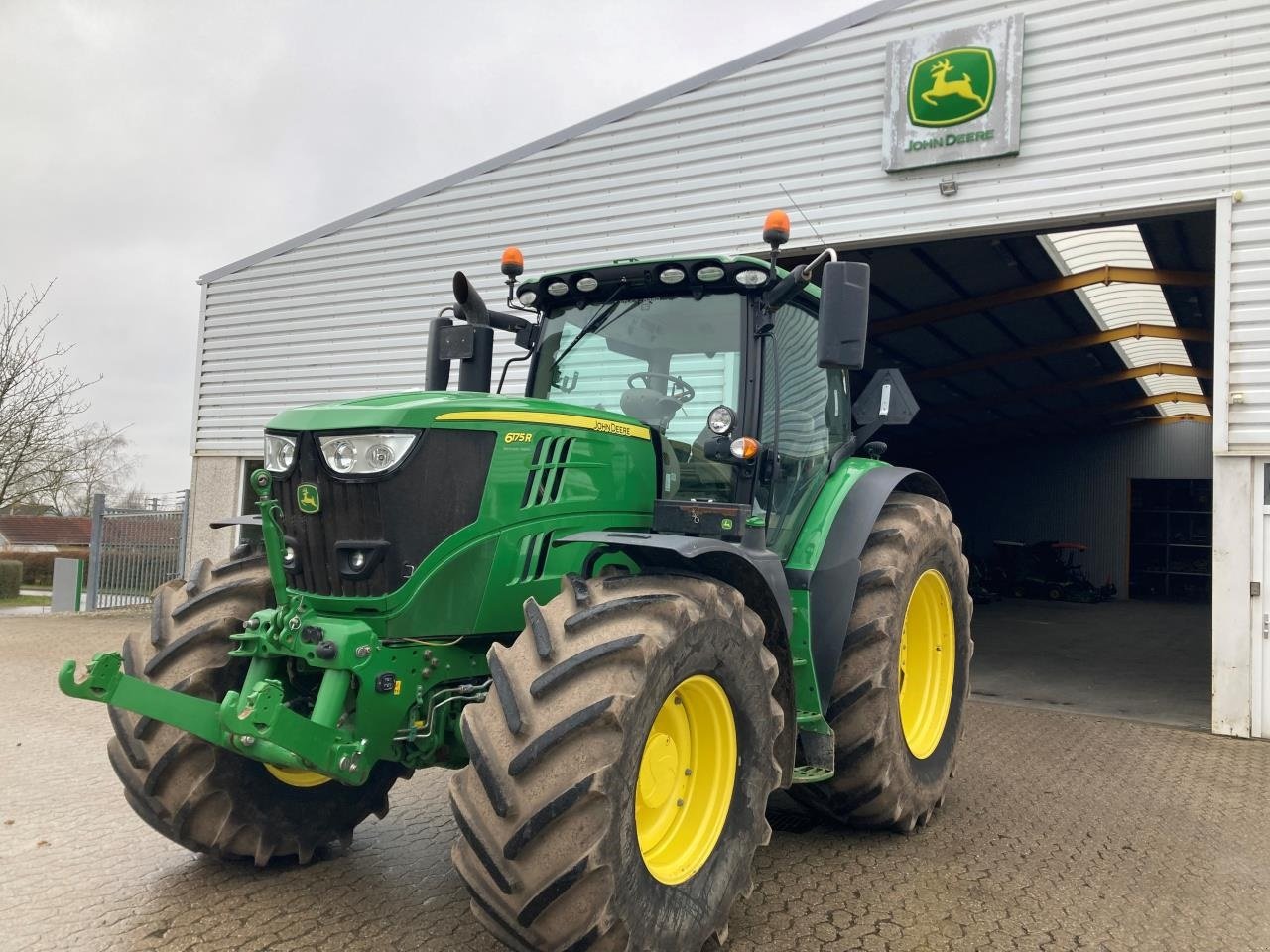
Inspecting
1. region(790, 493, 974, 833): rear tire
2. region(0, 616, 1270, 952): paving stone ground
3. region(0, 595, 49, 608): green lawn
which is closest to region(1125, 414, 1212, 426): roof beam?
region(0, 616, 1270, 952): paving stone ground

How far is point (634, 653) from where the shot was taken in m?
2.61

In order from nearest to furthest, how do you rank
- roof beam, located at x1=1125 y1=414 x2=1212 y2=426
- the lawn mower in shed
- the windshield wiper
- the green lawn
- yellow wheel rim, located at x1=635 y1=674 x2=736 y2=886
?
yellow wheel rim, located at x1=635 y1=674 x2=736 y2=886 < the windshield wiper < the green lawn < the lawn mower in shed < roof beam, located at x1=1125 y1=414 x2=1212 y2=426

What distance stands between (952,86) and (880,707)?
5967 millimetres

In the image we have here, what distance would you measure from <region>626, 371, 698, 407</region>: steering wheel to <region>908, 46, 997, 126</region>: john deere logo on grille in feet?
17.3

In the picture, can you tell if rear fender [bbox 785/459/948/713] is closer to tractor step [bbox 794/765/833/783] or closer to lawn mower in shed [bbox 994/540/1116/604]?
tractor step [bbox 794/765/833/783]

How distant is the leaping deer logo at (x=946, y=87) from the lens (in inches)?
307

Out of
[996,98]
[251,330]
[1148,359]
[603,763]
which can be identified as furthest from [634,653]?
[1148,359]

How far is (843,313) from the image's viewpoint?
3.48 metres

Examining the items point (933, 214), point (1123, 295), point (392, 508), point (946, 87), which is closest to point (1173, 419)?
point (1123, 295)

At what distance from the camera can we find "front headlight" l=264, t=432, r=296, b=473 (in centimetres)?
313

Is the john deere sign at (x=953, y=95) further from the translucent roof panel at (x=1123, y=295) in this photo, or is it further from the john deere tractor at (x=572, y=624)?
the john deere tractor at (x=572, y=624)

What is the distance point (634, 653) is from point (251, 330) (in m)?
11.3

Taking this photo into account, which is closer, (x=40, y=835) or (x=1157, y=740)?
(x=40, y=835)

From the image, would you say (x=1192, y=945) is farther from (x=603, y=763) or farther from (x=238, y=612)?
(x=238, y=612)
